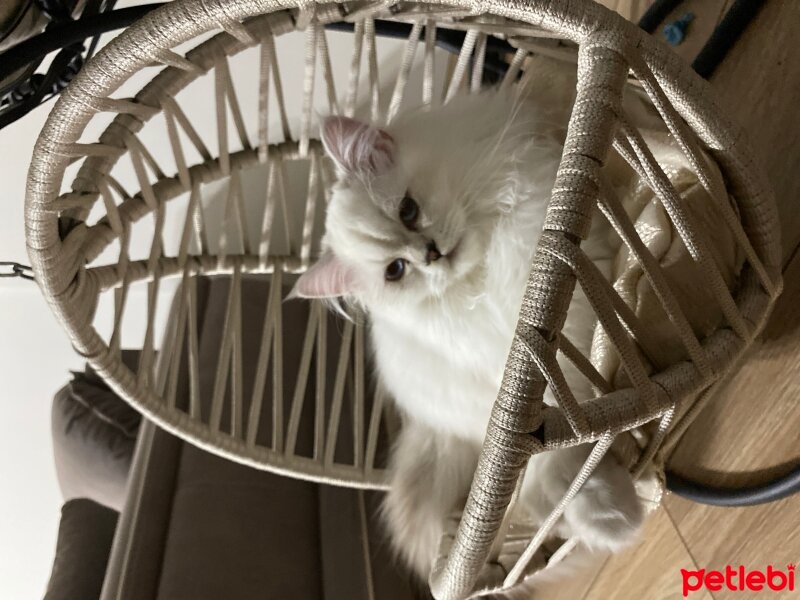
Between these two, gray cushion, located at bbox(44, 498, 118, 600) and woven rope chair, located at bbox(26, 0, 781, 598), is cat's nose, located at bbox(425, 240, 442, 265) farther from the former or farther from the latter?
gray cushion, located at bbox(44, 498, 118, 600)

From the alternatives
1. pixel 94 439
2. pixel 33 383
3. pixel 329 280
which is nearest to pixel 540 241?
pixel 329 280

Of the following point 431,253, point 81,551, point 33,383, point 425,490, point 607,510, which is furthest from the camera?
point 33,383

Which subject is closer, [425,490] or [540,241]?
[540,241]

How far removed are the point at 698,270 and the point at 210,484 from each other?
0.94 m

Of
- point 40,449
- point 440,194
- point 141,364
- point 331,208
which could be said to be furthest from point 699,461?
point 40,449

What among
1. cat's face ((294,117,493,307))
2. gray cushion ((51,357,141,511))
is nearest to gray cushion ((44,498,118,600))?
gray cushion ((51,357,141,511))

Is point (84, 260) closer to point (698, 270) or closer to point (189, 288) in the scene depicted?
point (189, 288)

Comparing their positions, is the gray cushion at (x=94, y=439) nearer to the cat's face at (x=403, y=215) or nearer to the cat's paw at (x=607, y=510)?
the cat's face at (x=403, y=215)

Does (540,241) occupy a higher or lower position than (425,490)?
higher

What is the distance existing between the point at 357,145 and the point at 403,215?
0.36 ft

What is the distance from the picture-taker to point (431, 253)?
32.6 inches

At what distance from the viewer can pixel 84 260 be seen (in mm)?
854

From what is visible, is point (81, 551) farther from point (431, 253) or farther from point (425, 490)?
point (431, 253)

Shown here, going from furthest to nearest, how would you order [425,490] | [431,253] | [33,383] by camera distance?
1. [33,383]
2. [425,490]
3. [431,253]
